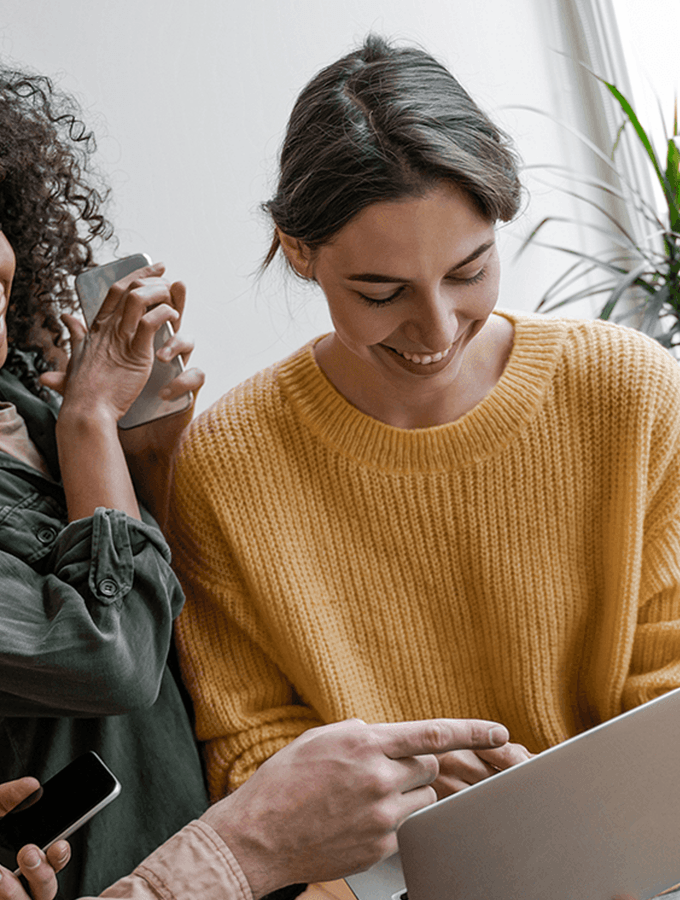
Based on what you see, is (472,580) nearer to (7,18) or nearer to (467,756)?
(467,756)

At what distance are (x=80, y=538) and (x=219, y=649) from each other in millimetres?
315

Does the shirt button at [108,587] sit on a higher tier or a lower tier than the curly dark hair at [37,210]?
lower

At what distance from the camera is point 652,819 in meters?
0.81

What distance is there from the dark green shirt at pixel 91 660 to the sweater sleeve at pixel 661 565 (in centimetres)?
62

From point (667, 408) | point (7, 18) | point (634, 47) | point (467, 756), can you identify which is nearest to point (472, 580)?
point (467, 756)

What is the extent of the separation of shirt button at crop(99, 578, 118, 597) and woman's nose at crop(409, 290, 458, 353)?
1.48 feet

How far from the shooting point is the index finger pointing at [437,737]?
0.87 metres

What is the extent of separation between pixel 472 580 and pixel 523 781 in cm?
41

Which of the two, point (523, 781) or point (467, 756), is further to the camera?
point (467, 756)

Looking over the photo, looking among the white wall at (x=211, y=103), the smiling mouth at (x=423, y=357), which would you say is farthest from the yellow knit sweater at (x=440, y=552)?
the white wall at (x=211, y=103)

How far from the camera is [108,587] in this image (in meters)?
0.92

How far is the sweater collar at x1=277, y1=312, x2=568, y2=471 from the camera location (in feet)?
3.65

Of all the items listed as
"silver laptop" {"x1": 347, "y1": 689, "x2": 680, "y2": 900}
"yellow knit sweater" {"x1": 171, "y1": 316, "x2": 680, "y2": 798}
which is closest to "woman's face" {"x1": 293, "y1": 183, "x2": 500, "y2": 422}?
"yellow knit sweater" {"x1": 171, "y1": 316, "x2": 680, "y2": 798}

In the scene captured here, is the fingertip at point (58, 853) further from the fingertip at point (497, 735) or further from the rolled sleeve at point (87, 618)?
the fingertip at point (497, 735)
